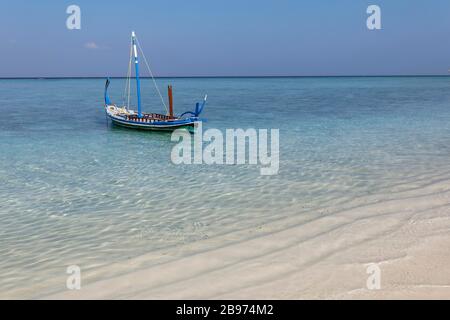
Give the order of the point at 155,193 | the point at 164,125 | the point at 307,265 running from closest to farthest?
the point at 307,265 → the point at 155,193 → the point at 164,125

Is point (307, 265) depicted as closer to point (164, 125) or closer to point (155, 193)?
point (155, 193)

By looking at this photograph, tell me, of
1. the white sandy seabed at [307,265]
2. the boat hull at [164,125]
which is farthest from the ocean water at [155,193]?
the boat hull at [164,125]

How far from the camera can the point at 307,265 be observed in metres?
5.28

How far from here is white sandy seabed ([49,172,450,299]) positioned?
15.1 ft

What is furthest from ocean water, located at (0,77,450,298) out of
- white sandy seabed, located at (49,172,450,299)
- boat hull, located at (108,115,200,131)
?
boat hull, located at (108,115,200,131)

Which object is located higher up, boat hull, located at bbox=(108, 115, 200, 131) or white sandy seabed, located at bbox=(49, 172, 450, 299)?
boat hull, located at bbox=(108, 115, 200, 131)

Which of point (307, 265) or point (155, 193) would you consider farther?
point (155, 193)

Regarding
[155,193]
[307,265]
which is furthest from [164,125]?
[307,265]

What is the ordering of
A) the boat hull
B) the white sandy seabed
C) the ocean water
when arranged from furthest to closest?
1. the boat hull
2. the ocean water
3. the white sandy seabed

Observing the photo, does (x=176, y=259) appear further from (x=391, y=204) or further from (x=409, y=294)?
(x=391, y=204)

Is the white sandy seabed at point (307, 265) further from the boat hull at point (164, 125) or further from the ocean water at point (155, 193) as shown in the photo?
the boat hull at point (164, 125)

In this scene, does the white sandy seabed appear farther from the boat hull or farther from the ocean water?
the boat hull

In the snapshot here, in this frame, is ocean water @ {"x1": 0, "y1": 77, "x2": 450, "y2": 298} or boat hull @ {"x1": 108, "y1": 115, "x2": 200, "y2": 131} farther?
boat hull @ {"x1": 108, "y1": 115, "x2": 200, "y2": 131}

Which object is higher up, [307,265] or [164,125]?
[164,125]
